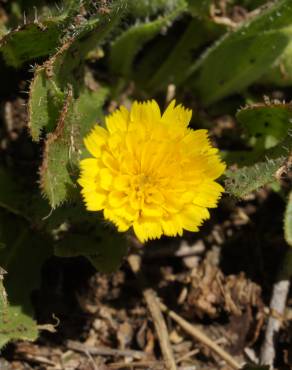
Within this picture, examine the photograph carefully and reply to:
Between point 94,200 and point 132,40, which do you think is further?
point 132,40

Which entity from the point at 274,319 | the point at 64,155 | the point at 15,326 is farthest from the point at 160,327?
the point at 64,155

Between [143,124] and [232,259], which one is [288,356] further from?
[143,124]

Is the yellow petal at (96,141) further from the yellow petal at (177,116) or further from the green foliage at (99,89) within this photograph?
the yellow petal at (177,116)

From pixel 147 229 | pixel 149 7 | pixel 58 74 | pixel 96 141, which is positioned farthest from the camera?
pixel 149 7

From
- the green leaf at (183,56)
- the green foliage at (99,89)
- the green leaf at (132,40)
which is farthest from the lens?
the green leaf at (183,56)

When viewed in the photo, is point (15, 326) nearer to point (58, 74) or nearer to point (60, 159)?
point (60, 159)

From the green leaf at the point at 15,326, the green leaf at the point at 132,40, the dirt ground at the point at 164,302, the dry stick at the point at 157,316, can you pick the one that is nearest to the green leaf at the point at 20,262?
the green leaf at the point at 15,326
